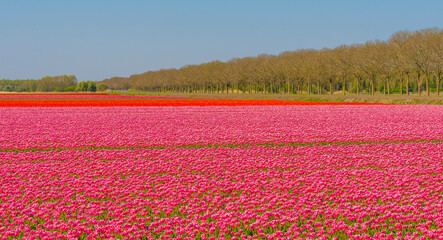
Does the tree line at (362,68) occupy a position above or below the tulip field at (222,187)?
above

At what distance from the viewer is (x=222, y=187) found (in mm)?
9523

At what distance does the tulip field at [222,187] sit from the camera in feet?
22.7

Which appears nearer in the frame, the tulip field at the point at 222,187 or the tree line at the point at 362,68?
the tulip field at the point at 222,187

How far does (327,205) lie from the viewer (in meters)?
8.00

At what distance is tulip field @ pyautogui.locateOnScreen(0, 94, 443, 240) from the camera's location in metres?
6.92

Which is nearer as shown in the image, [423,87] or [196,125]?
[196,125]

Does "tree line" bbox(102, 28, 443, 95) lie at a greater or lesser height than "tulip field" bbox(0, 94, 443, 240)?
greater

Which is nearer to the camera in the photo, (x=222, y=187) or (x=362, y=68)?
(x=222, y=187)

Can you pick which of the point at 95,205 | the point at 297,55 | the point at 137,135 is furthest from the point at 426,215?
the point at 297,55

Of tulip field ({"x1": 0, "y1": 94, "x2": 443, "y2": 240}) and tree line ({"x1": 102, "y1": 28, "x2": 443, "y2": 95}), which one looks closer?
tulip field ({"x1": 0, "y1": 94, "x2": 443, "y2": 240})

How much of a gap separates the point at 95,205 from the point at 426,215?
6.08 metres

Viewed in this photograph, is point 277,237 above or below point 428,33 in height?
below

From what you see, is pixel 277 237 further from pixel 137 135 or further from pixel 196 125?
pixel 196 125

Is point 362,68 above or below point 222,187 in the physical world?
above
